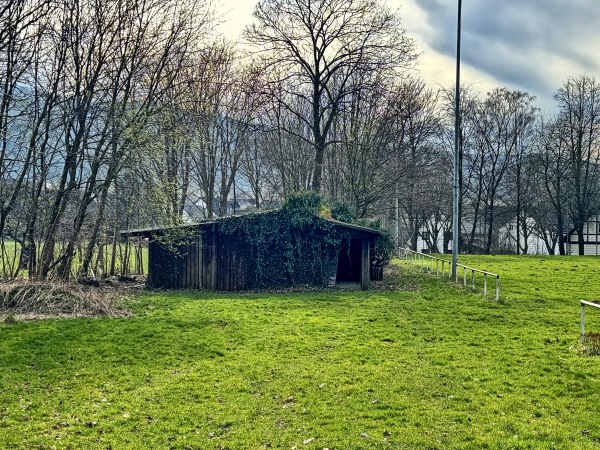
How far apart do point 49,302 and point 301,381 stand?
739 cm

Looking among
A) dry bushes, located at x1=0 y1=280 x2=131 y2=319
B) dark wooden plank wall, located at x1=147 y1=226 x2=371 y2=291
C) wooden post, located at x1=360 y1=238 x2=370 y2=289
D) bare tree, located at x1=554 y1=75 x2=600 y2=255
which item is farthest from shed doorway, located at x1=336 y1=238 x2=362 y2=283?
bare tree, located at x1=554 y1=75 x2=600 y2=255

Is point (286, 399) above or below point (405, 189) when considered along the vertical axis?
below

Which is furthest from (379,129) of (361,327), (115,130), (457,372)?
(457,372)

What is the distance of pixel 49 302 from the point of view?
40.3ft

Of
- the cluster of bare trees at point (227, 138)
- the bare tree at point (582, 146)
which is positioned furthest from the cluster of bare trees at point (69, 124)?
the bare tree at point (582, 146)

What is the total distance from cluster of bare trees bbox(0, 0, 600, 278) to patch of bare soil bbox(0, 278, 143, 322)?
2483 mm

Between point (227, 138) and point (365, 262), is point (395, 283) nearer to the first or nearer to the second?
point (365, 262)

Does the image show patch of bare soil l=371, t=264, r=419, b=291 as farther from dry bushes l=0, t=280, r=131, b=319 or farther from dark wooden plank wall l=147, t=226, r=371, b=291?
dry bushes l=0, t=280, r=131, b=319

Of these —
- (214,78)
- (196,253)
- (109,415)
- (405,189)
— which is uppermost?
(214,78)

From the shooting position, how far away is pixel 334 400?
273 inches

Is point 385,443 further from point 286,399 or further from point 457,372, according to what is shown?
point 457,372

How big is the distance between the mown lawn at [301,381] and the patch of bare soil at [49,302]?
78 cm

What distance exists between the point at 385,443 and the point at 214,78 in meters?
24.3

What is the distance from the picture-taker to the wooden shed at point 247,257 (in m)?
19.3
